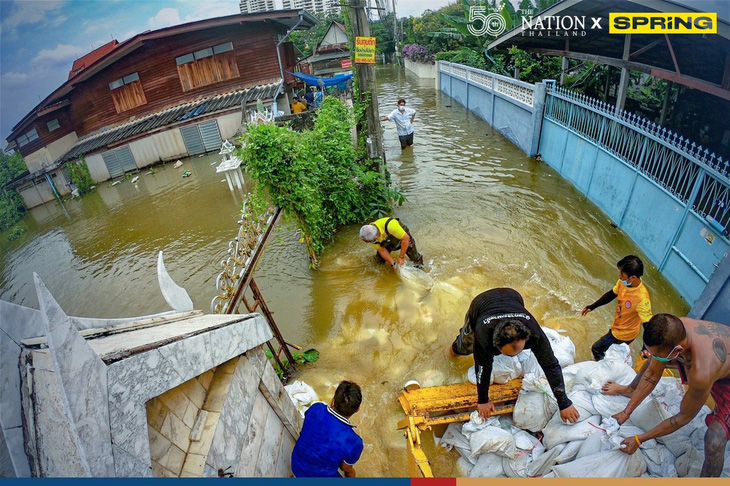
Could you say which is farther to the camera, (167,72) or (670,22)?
(167,72)

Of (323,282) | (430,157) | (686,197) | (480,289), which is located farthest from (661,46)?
(323,282)

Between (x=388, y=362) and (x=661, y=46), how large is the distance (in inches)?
323

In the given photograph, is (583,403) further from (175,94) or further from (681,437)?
(175,94)

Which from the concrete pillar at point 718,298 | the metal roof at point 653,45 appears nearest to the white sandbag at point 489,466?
the concrete pillar at point 718,298

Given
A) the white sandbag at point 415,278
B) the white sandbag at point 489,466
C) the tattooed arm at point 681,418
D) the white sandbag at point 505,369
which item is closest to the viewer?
the tattooed arm at point 681,418

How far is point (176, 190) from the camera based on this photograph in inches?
425

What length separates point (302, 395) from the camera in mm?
3414

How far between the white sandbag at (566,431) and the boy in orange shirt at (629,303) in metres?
1.08

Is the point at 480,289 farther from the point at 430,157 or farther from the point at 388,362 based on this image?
the point at 430,157

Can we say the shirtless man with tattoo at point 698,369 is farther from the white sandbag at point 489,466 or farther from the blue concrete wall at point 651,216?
the blue concrete wall at point 651,216

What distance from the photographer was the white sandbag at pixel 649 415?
234cm

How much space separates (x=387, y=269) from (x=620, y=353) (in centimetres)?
317

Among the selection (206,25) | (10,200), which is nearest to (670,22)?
(10,200)

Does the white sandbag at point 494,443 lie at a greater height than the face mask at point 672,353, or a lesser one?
lesser
